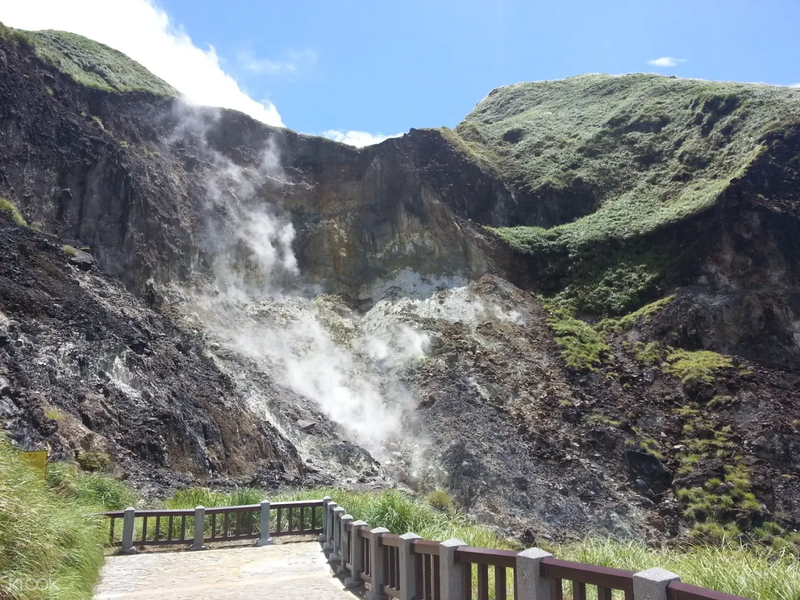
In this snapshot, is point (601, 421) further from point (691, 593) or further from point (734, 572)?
point (691, 593)

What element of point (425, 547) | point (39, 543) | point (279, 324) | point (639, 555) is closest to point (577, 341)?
point (279, 324)

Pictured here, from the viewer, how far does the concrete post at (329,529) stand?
40.2ft

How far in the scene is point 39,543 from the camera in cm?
754

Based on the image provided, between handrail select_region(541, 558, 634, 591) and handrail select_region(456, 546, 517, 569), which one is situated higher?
handrail select_region(541, 558, 634, 591)

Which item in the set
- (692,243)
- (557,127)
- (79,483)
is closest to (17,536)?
(79,483)

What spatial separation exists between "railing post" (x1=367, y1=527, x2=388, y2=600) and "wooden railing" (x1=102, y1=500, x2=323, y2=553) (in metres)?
5.52

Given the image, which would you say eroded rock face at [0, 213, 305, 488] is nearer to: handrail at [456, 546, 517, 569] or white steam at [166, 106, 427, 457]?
white steam at [166, 106, 427, 457]

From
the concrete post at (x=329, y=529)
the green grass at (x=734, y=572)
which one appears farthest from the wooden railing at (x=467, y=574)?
the concrete post at (x=329, y=529)

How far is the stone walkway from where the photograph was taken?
9.36 metres

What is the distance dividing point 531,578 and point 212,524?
9935 millimetres

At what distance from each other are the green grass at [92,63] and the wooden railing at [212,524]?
100 ft

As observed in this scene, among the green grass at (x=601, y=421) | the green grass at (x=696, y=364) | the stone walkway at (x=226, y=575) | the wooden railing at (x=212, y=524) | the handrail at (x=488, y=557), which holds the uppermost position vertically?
the green grass at (x=696, y=364)

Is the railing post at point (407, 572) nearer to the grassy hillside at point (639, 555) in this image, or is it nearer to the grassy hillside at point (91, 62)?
the grassy hillside at point (639, 555)

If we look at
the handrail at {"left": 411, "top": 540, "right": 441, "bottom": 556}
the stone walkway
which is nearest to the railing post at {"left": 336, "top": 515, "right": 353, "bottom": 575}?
the stone walkway
